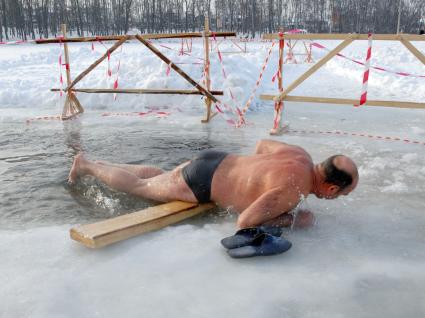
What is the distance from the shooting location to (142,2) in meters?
69.8

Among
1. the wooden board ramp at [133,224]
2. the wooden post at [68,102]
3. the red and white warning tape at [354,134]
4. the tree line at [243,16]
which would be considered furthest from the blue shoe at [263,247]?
the tree line at [243,16]

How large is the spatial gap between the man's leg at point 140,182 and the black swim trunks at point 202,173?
6cm

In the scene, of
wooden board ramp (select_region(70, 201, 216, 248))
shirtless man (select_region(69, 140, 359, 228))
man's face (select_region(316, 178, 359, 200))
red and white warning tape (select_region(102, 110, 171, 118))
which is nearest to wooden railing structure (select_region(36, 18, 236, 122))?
red and white warning tape (select_region(102, 110, 171, 118))

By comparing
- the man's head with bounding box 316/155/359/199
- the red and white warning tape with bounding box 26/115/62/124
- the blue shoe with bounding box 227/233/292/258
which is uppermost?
the man's head with bounding box 316/155/359/199

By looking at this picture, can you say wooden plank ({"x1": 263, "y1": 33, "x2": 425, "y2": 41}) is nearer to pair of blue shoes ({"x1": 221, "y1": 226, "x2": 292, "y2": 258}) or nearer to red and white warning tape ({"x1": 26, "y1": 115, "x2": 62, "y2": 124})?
pair of blue shoes ({"x1": 221, "y1": 226, "x2": 292, "y2": 258})

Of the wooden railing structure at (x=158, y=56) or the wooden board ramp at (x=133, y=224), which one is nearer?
the wooden board ramp at (x=133, y=224)

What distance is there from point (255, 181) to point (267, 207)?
320 mm

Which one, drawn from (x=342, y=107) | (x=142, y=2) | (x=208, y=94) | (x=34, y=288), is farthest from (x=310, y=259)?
(x=142, y=2)

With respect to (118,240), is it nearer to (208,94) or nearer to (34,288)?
(34,288)

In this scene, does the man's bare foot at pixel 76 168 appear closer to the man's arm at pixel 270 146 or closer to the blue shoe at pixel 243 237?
the man's arm at pixel 270 146

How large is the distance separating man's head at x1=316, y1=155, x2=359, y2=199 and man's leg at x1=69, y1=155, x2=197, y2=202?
43.9 inches

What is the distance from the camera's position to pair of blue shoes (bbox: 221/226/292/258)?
2.85 meters

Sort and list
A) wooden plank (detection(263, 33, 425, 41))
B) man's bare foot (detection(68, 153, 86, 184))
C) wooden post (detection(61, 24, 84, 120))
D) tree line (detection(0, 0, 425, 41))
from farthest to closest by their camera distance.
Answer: tree line (detection(0, 0, 425, 41)), wooden post (detection(61, 24, 84, 120)), wooden plank (detection(263, 33, 425, 41)), man's bare foot (detection(68, 153, 86, 184))

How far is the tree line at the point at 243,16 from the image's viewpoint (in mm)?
61719
